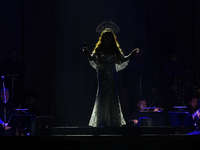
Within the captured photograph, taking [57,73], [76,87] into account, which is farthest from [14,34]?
[76,87]

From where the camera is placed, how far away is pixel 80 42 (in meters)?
8.92

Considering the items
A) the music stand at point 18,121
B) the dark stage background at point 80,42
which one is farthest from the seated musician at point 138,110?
the music stand at point 18,121

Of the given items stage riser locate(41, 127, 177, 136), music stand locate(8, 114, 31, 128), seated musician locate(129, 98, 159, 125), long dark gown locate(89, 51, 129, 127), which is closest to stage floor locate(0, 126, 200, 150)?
stage riser locate(41, 127, 177, 136)

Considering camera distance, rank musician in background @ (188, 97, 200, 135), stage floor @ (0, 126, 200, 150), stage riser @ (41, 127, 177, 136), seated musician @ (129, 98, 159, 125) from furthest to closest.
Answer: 1. seated musician @ (129, 98, 159, 125)
2. musician in background @ (188, 97, 200, 135)
3. stage riser @ (41, 127, 177, 136)
4. stage floor @ (0, 126, 200, 150)

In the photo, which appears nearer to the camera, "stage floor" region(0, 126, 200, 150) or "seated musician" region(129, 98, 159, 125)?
"stage floor" region(0, 126, 200, 150)

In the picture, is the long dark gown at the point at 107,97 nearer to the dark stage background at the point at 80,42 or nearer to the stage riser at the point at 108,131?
the stage riser at the point at 108,131

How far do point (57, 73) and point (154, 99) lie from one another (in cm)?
268

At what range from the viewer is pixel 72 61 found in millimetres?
8883

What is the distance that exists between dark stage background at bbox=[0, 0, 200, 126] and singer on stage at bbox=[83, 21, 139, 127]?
3.21 metres

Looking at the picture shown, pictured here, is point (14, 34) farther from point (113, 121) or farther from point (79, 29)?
point (113, 121)

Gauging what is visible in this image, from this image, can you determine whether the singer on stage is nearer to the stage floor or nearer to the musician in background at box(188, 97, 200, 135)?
the musician in background at box(188, 97, 200, 135)

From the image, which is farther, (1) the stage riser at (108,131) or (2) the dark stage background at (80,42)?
(2) the dark stage background at (80,42)

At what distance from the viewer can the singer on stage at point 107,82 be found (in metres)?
5.10

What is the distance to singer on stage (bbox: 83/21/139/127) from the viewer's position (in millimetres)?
5102
